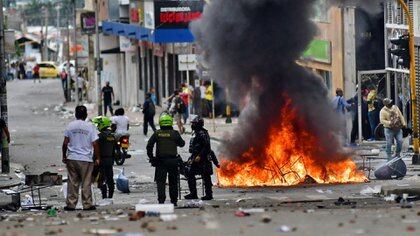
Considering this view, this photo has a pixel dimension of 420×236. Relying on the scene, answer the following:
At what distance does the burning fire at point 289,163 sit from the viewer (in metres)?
24.2

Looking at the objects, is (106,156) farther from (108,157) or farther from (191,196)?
(191,196)

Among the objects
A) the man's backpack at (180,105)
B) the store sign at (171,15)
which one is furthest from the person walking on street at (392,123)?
the store sign at (171,15)

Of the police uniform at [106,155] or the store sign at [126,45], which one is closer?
the police uniform at [106,155]

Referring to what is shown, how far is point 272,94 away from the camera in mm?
24750

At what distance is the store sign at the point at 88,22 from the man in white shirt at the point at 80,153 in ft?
143

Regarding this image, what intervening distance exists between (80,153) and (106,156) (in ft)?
9.56

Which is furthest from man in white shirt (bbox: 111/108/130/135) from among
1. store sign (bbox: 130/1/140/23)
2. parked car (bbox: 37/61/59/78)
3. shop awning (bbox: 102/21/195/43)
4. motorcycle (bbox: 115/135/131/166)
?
parked car (bbox: 37/61/59/78)

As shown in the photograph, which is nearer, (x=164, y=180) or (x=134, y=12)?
(x=164, y=180)

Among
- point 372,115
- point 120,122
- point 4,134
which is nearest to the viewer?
point 4,134

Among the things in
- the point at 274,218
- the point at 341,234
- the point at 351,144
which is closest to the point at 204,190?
the point at 274,218

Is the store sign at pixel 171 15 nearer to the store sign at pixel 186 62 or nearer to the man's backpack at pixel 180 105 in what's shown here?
the store sign at pixel 186 62

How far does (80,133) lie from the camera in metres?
19.4

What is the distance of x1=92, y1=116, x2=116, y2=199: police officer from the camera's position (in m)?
22.2

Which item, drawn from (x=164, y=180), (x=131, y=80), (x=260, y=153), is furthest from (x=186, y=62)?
(x=164, y=180)
